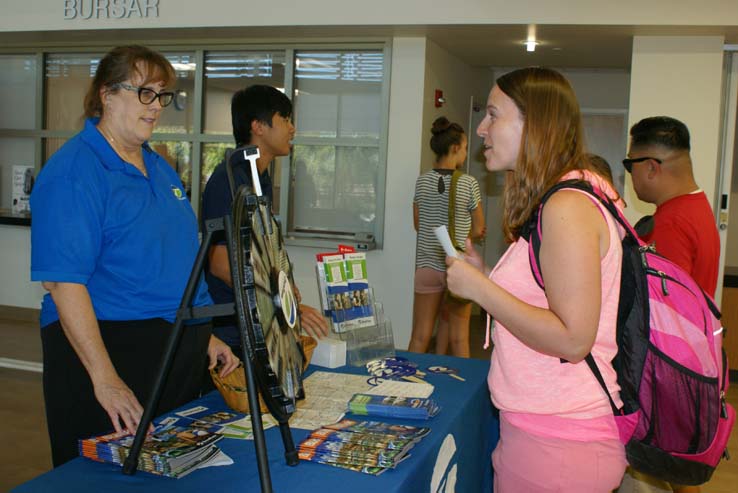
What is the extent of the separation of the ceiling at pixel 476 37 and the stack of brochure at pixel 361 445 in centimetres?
409

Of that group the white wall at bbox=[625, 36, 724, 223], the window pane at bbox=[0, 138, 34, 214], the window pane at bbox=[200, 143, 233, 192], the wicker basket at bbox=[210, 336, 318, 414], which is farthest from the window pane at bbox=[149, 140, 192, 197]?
the wicker basket at bbox=[210, 336, 318, 414]

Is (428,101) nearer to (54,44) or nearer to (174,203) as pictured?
(54,44)

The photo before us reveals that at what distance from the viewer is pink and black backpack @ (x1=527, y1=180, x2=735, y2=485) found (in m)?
1.42

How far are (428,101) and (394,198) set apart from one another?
2.78 ft

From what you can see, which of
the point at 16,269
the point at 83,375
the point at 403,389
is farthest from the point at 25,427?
the point at 16,269

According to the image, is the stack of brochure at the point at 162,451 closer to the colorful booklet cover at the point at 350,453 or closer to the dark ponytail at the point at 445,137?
the colorful booklet cover at the point at 350,453

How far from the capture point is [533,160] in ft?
4.75

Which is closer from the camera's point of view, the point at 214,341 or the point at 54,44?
the point at 214,341

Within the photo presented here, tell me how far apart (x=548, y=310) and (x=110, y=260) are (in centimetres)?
105

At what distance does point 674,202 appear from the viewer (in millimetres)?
2445

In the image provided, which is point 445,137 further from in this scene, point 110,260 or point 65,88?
point 65,88

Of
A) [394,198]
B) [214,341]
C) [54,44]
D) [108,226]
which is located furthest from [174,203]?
[54,44]

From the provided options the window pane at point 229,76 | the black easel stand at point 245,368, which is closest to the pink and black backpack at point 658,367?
the black easel stand at point 245,368

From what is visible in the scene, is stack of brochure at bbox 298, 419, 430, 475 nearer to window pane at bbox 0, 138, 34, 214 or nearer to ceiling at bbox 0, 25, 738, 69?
ceiling at bbox 0, 25, 738, 69
